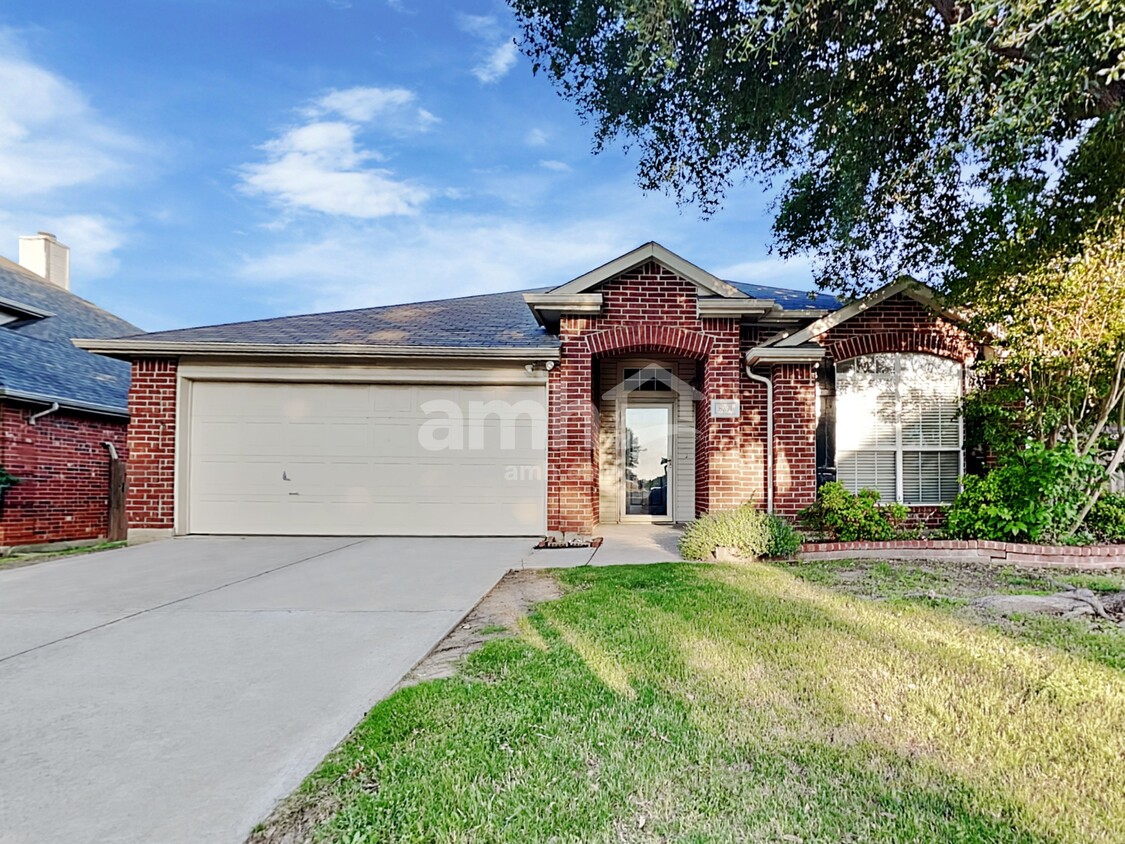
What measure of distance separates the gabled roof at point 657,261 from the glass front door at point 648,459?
9.19 feet

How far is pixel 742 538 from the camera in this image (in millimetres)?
7262

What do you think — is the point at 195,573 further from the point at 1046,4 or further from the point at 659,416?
the point at 1046,4

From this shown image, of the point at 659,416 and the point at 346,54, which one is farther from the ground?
Result: the point at 346,54

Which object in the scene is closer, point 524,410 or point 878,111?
point 878,111

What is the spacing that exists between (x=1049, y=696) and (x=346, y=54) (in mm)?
13290

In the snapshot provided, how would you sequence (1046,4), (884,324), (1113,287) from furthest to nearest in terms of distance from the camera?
(884,324), (1113,287), (1046,4)

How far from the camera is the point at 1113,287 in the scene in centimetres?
658

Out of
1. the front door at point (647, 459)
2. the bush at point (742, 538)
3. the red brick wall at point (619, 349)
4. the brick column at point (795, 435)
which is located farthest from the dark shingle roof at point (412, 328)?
the bush at point (742, 538)

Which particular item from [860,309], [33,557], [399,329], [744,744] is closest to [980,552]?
[860,309]

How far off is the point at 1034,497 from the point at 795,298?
17.0 feet

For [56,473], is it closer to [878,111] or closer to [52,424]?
[52,424]

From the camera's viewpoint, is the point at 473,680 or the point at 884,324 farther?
the point at 884,324

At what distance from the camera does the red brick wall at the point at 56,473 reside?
10336 mm

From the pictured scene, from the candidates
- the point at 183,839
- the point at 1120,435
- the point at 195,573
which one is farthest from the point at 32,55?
the point at 1120,435
